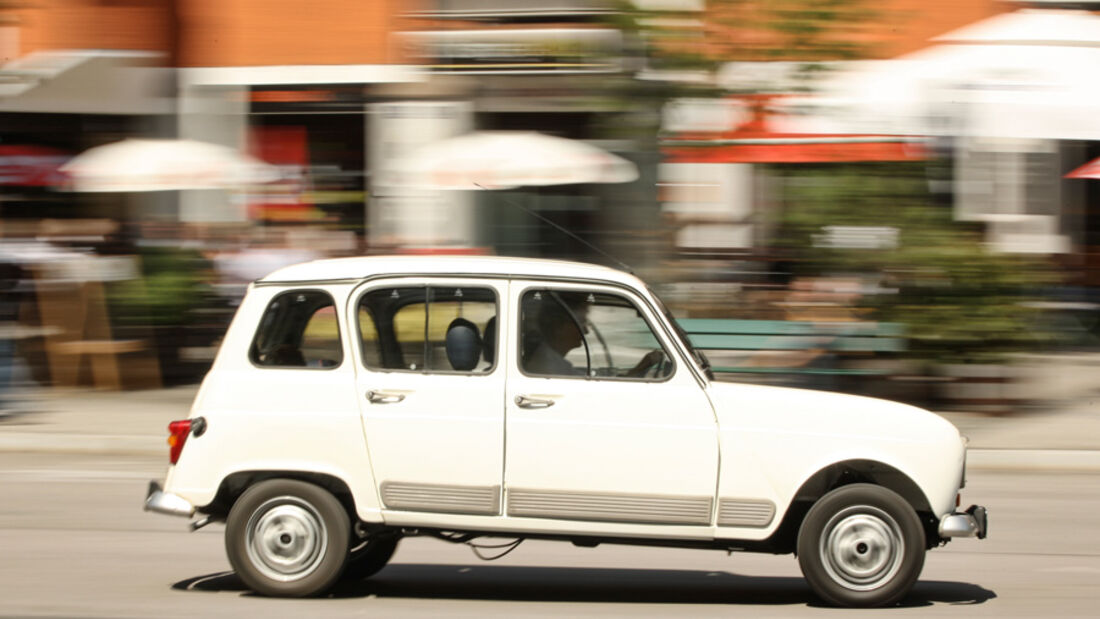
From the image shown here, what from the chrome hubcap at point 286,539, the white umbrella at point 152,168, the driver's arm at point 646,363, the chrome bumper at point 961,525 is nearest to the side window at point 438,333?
the driver's arm at point 646,363

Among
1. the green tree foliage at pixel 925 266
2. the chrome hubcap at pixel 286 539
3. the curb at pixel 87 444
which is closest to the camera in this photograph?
the chrome hubcap at pixel 286 539

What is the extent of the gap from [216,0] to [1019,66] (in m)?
11.6

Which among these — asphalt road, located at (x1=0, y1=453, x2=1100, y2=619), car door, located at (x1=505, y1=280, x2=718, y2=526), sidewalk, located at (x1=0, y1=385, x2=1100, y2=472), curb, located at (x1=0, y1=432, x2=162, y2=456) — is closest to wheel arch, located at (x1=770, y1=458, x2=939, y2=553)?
asphalt road, located at (x1=0, y1=453, x2=1100, y2=619)

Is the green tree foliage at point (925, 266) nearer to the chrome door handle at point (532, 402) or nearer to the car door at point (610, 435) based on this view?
the car door at point (610, 435)

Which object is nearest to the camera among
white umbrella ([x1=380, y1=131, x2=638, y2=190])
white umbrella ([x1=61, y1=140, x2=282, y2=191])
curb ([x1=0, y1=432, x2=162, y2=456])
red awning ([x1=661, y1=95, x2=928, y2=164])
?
curb ([x1=0, y1=432, x2=162, y2=456])

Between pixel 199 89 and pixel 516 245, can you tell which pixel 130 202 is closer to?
pixel 199 89

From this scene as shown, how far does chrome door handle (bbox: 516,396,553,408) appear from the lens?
20.6 ft

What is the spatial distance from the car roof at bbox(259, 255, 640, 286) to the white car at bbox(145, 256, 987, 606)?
13mm

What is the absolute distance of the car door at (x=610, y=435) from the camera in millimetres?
6227

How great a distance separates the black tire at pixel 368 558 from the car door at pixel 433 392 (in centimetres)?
77

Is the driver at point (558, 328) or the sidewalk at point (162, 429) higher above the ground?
the driver at point (558, 328)

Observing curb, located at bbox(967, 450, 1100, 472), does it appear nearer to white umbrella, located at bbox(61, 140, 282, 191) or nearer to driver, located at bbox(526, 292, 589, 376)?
driver, located at bbox(526, 292, 589, 376)

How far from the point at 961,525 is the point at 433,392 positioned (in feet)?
8.15

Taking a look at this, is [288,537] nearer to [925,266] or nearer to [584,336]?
[584,336]
